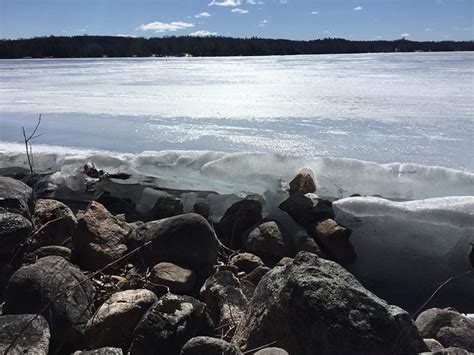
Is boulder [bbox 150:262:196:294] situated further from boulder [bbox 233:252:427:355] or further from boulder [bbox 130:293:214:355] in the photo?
boulder [bbox 233:252:427:355]

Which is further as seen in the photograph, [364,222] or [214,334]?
[364,222]

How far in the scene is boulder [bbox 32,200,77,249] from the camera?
9.80 ft

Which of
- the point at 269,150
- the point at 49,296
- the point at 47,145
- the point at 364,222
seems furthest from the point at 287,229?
the point at 47,145

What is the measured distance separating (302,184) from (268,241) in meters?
0.63

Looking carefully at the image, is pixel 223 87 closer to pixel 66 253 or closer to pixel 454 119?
pixel 454 119

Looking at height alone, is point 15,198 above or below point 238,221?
above

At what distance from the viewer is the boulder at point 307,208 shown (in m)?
3.29

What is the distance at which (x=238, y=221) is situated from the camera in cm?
336

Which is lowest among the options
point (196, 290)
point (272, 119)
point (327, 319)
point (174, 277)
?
point (196, 290)

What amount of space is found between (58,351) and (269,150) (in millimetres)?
2563

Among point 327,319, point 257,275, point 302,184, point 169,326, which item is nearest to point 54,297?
point 169,326

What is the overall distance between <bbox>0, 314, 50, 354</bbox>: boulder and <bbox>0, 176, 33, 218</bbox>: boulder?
37.9 inches

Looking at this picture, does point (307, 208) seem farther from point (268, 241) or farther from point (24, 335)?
point (24, 335)

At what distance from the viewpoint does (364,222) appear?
3.32 m
